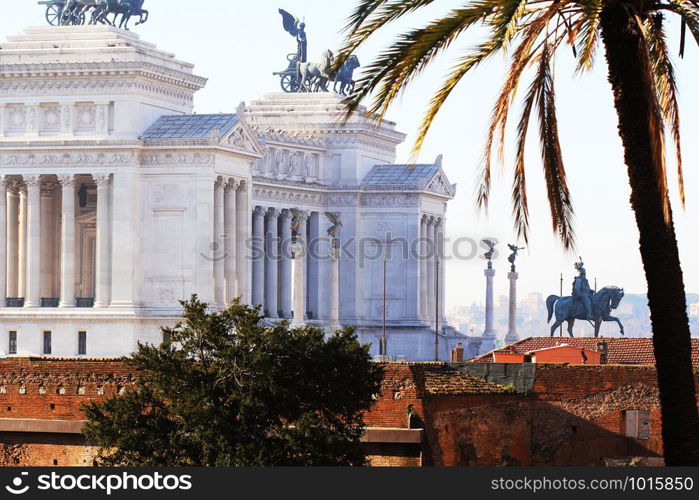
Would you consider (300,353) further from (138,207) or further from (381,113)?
(138,207)

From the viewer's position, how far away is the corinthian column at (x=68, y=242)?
377 feet

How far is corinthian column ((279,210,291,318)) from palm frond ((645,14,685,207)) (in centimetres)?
10093

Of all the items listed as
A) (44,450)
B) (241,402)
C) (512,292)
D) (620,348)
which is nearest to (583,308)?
(512,292)

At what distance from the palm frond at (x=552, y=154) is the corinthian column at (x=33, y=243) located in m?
81.6

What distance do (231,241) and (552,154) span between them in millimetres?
80654

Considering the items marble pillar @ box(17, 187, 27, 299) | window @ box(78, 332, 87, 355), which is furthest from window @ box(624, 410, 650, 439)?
marble pillar @ box(17, 187, 27, 299)

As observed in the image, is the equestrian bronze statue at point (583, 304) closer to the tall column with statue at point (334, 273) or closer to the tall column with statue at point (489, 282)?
the tall column with statue at point (489, 282)

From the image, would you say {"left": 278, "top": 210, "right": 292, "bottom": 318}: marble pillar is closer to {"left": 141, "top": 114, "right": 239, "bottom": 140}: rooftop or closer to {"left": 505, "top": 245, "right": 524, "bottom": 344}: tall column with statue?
{"left": 505, "top": 245, "right": 524, "bottom": 344}: tall column with statue

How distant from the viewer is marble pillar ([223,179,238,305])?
381 feet

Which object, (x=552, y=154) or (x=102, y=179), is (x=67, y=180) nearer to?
(x=102, y=179)

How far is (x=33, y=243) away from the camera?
11631 cm

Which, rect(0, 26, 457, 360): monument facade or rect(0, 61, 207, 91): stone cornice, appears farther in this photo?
rect(0, 61, 207, 91): stone cornice

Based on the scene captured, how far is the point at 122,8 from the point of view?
118938mm

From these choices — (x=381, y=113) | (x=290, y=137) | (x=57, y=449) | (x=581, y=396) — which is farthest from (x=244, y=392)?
Answer: (x=290, y=137)
